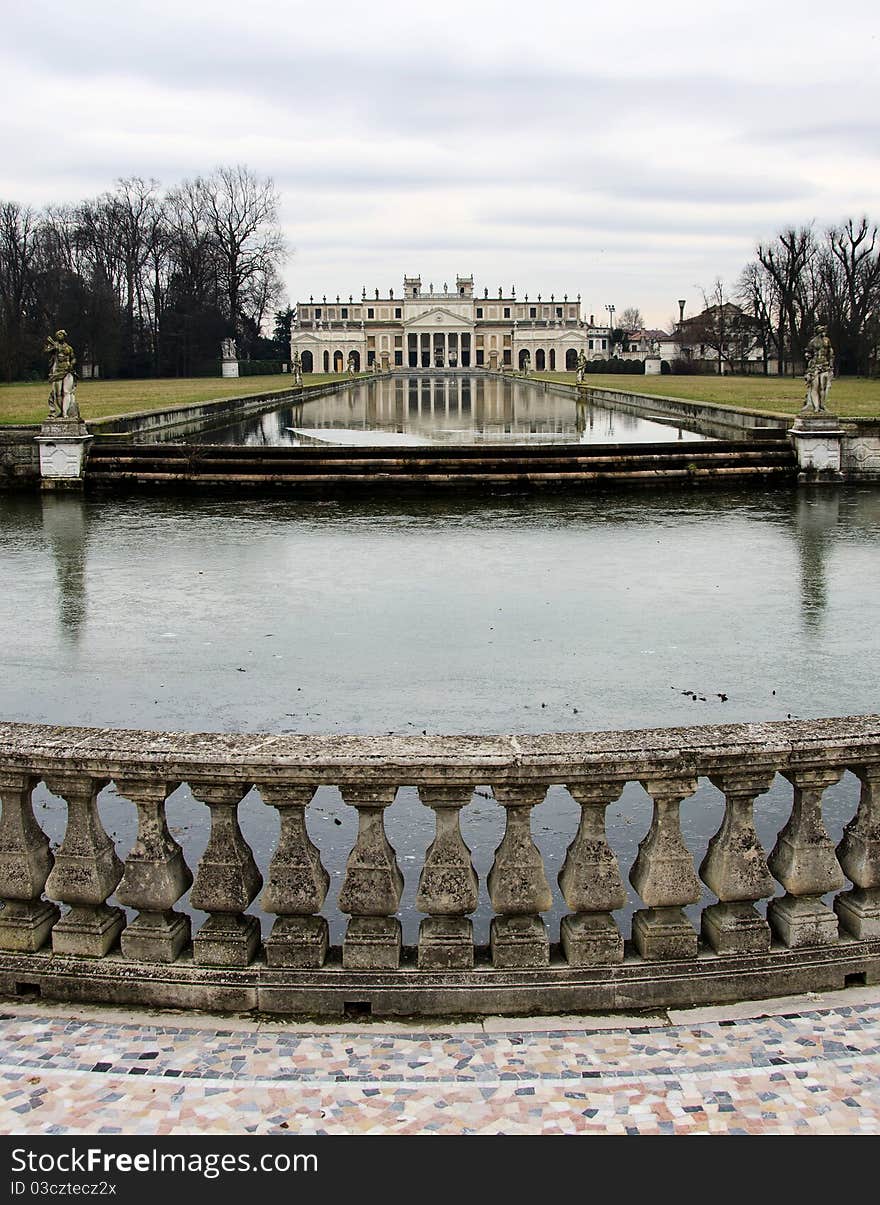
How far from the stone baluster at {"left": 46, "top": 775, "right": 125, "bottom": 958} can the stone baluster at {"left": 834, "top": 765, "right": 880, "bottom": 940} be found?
7.98 ft

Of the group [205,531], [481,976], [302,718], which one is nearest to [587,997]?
[481,976]

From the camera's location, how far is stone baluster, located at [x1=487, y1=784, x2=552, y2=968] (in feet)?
11.5

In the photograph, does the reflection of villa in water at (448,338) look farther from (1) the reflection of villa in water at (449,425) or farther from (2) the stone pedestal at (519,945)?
(2) the stone pedestal at (519,945)

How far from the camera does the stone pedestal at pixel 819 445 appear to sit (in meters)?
19.3

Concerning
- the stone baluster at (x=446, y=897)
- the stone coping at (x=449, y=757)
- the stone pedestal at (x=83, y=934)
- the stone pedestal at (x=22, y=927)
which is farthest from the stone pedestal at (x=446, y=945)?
the stone pedestal at (x=22, y=927)

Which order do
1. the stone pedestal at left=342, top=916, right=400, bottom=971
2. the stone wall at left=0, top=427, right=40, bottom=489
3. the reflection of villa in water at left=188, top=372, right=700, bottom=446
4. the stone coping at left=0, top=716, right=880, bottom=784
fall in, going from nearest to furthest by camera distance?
the stone coping at left=0, top=716, right=880, bottom=784
the stone pedestal at left=342, top=916, right=400, bottom=971
the stone wall at left=0, top=427, right=40, bottom=489
the reflection of villa in water at left=188, top=372, right=700, bottom=446

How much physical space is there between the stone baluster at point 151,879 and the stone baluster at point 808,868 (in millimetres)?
1984

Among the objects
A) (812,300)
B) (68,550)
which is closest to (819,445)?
(68,550)

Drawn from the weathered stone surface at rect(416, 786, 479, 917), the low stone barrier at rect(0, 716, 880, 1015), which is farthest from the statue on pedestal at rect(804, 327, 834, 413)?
the weathered stone surface at rect(416, 786, 479, 917)

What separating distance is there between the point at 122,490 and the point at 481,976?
16.8 metres

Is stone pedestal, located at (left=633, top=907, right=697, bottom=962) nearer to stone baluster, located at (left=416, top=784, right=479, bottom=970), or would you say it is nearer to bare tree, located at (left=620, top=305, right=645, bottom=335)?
stone baluster, located at (left=416, top=784, right=479, bottom=970)

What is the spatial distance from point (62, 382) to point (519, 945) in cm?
1740
